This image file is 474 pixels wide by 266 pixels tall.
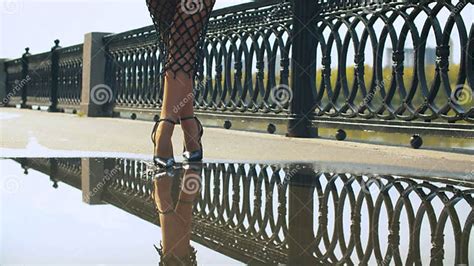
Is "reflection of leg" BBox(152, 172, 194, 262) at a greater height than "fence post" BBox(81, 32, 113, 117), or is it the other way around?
"fence post" BBox(81, 32, 113, 117)

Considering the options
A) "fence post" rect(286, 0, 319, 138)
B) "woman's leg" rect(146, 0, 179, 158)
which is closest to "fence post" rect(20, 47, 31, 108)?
"fence post" rect(286, 0, 319, 138)

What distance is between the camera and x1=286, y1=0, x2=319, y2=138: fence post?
6871 millimetres

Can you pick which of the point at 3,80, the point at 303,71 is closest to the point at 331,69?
the point at 303,71

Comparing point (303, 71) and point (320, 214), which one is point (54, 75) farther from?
point (320, 214)

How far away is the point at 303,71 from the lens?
6.98 meters

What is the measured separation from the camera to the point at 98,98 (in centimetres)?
1367

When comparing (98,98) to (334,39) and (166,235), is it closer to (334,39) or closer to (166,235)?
(334,39)

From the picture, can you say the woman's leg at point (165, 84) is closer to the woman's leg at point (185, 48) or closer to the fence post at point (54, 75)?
the woman's leg at point (185, 48)

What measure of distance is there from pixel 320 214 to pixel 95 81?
39.0 ft

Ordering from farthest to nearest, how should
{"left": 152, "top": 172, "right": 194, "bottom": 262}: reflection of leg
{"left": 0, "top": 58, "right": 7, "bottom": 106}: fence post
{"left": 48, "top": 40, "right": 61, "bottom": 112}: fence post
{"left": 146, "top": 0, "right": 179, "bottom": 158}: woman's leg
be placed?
{"left": 0, "top": 58, "right": 7, "bottom": 106}: fence post, {"left": 48, "top": 40, "right": 61, "bottom": 112}: fence post, {"left": 146, "top": 0, "right": 179, "bottom": 158}: woman's leg, {"left": 152, "top": 172, "right": 194, "bottom": 262}: reflection of leg

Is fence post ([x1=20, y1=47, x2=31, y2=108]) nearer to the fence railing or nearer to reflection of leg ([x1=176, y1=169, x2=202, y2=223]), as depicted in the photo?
the fence railing

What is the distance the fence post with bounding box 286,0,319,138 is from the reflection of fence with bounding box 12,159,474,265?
10.3 feet

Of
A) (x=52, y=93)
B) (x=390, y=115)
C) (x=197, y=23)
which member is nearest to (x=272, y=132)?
(x=390, y=115)

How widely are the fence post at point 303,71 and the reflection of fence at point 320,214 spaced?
313 centimetres
